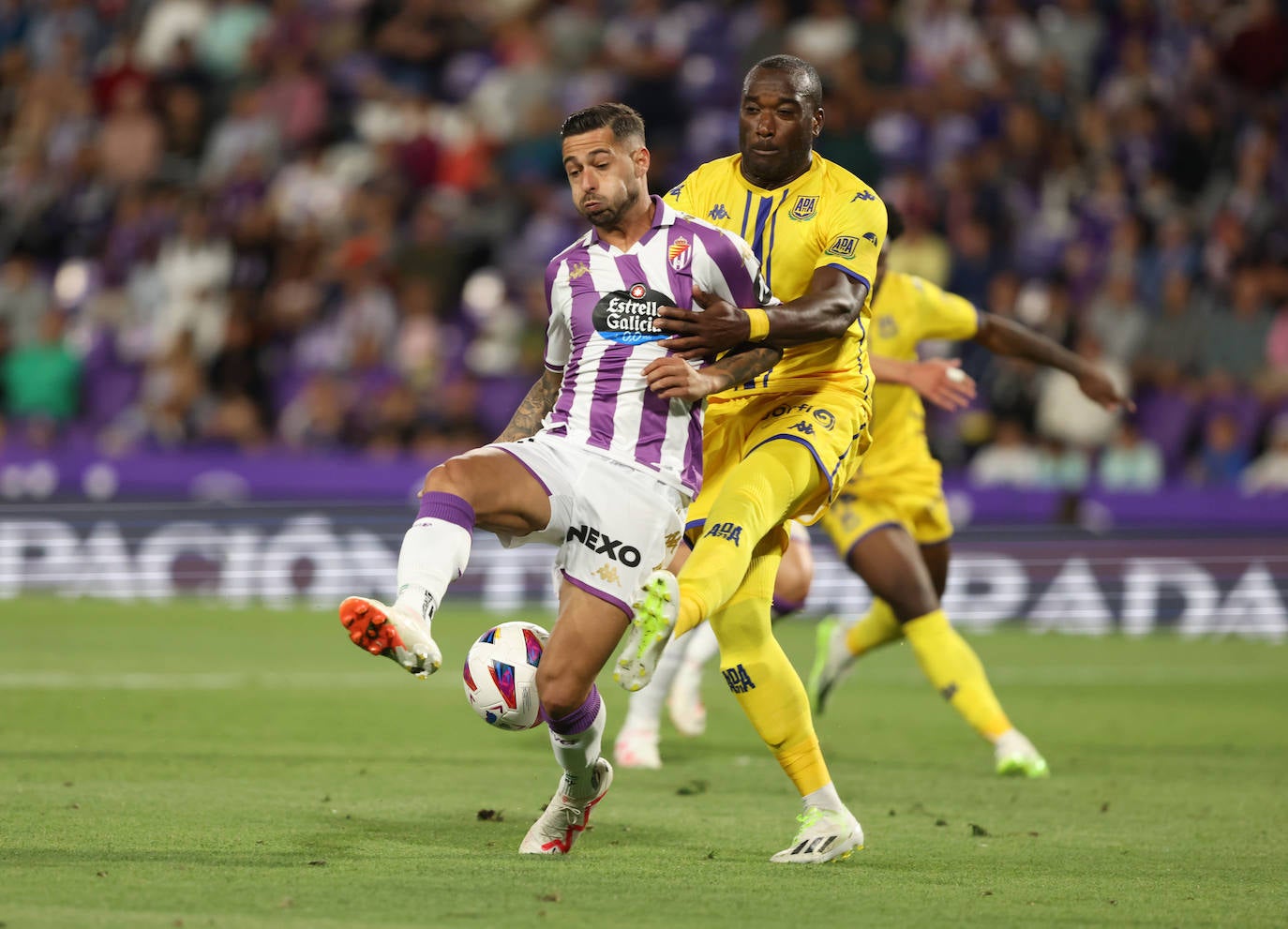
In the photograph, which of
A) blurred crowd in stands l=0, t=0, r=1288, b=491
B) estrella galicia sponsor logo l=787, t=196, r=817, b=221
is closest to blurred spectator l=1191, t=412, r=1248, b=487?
blurred crowd in stands l=0, t=0, r=1288, b=491

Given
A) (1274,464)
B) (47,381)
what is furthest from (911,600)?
(47,381)

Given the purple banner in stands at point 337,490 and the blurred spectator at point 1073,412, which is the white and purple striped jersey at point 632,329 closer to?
the purple banner in stands at point 337,490

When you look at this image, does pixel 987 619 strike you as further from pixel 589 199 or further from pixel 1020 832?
pixel 589 199

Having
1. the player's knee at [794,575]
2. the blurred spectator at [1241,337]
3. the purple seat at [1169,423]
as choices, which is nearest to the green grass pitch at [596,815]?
the player's knee at [794,575]

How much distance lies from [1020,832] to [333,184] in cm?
1407

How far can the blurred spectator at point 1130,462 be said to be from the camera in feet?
48.7

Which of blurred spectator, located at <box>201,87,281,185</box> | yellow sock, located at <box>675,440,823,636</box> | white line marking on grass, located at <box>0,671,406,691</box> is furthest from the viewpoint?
blurred spectator, located at <box>201,87,281,185</box>

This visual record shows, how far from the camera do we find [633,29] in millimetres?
19125

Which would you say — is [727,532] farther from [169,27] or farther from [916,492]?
[169,27]

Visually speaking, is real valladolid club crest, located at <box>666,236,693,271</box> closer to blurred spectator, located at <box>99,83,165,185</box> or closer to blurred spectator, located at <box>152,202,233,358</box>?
blurred spectator, located at <box>152,202,233,358</box>

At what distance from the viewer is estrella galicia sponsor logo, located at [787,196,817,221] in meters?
6.22

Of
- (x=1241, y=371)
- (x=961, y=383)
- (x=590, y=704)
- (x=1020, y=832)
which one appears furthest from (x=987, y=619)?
(x=590, y=704)

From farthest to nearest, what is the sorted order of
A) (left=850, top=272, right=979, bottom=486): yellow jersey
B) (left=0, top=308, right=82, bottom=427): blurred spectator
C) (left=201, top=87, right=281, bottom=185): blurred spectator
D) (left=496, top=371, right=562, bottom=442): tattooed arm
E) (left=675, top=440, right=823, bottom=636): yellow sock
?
1. (left=201, top=87, right=281, bottom=185): blurred spectator
2. (left=0, top=308, right=82, bottom=427): blurred spectator
3. (left=850, top=272, right=979, bottom=486): yellow jersey
4. (left=496, top=371, right=562, bottom=442): tattooed arm
5. (left=675, top=440, right=823, bottom=636): yellow sock

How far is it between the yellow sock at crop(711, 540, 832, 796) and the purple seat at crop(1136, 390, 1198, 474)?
9.97m
